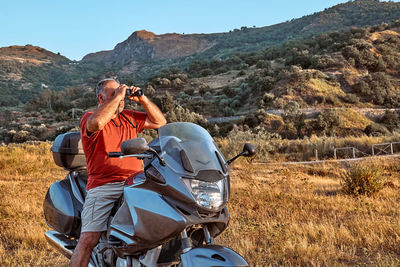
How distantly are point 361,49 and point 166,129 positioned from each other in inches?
1494

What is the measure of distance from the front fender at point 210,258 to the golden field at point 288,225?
77.9 inches

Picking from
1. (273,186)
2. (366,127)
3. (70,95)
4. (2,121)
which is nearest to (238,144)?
(273,186)

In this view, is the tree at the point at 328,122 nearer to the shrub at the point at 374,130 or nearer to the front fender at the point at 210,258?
the shrub at the point at 374,130

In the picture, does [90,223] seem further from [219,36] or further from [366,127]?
[219,36]

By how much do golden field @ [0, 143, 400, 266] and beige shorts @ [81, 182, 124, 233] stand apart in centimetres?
165

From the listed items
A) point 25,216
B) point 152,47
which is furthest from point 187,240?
point 152,47

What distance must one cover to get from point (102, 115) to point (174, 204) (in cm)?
100

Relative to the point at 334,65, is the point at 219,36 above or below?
above

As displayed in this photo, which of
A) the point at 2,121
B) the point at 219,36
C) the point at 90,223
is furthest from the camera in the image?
the point at 219,36

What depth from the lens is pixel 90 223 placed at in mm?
2783

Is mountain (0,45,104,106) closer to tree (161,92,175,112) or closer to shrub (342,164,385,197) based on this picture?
tree (161,92,175,112)

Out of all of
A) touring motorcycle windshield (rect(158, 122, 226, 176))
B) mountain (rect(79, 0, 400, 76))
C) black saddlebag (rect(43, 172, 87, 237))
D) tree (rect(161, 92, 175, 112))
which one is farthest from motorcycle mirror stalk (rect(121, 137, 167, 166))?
mountain (rect(79, 0, 400, 76))

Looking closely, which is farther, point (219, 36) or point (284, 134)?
point (219, 36)

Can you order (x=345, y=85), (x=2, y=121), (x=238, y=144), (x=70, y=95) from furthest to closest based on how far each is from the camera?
1. (x=70, y=95)
2. (x=2, y=121)
3. (x=345, y=85)
4. (x=238, y=144)
